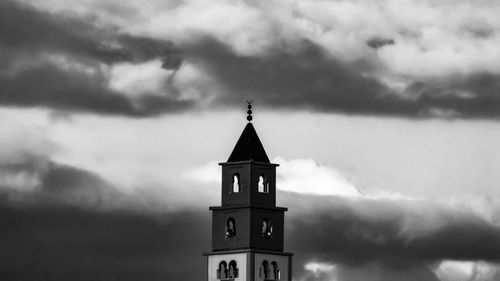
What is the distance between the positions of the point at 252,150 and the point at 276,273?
5.92 m

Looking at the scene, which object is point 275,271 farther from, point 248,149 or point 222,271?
point 248,149

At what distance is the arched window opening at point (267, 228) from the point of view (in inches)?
4385

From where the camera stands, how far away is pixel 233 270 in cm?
11081

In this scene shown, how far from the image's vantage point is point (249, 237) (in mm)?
110438

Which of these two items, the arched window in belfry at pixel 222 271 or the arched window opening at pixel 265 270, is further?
the arched window in belfry at pixel 222 271

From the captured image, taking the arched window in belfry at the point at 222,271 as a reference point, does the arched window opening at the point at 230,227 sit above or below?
above

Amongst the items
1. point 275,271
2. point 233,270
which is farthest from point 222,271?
point 275,271

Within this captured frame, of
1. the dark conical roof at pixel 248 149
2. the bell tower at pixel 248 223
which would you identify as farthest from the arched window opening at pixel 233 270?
the dark conical roof at pixel 248 149

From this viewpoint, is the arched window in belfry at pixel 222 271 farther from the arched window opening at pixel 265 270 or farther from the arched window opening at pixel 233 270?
the arched window opening at pixel 265 270

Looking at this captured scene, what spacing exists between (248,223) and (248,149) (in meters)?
3.63

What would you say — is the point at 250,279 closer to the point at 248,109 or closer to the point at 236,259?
the point at 236,259

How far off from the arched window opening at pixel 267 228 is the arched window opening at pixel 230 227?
1.41 metres

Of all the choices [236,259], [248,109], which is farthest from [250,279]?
[248,109]

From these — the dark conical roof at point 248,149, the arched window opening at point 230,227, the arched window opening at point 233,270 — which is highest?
the dark conical roof at point 248,149
